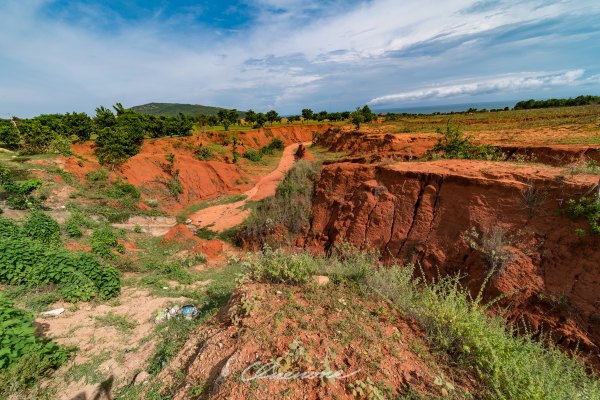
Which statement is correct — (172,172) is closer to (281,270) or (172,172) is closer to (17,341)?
(17,341)

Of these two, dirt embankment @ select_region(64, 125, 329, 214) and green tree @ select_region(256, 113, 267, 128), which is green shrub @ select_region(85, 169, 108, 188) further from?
green tree @ select_region(256, 113, 267, 128)

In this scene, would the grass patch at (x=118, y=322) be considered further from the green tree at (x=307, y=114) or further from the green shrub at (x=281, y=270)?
the green tree at (x=307, y=114)

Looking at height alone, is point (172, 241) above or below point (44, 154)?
below

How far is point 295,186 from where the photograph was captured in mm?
11992

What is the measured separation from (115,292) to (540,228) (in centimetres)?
1024

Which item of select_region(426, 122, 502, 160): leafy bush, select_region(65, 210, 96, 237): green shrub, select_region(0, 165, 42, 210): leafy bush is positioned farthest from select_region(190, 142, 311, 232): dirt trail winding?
select_region(426, 122, 502, 160): leafy bush

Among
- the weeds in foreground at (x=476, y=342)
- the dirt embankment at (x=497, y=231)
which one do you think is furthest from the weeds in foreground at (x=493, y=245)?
the weeds in foreground at (x=476, y=342)

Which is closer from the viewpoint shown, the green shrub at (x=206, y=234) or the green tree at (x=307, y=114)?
the green shrub at (x=206, y=234)

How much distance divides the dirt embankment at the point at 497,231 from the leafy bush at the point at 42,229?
9560mm

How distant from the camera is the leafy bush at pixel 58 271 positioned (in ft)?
20.4

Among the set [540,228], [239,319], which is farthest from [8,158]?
[540,228]

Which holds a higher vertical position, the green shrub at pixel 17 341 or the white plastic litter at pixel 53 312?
the green shrub at pixel 17 341

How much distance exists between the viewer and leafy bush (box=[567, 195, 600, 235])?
497cm

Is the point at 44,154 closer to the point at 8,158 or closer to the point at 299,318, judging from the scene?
the point at 8,158
